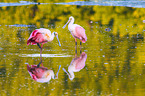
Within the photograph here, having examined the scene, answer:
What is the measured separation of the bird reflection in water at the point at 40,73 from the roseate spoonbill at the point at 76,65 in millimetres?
400

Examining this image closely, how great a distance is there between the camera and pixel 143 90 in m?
8.84

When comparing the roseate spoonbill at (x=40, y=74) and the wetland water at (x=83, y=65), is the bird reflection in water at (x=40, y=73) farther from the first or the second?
the wetland water at (x=83, y=65)

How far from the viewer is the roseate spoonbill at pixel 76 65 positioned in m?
10.6

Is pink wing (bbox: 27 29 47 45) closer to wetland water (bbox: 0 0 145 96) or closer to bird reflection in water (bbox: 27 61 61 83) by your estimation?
wetland water (bbox: 0 0 145 96)

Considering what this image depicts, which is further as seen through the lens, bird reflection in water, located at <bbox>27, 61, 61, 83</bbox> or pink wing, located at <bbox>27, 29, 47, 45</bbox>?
pink wing, located at <bbox>27, 29, 47, 45</bbox>

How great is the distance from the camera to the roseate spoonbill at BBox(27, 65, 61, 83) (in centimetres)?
994

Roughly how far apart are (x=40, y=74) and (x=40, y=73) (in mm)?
126

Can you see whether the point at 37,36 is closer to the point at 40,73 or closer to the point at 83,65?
the point at 83,65

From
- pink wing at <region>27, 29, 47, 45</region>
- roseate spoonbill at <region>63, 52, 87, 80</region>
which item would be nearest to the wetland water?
roseate spoonbill at <region>63, 52, 87, 80</region>

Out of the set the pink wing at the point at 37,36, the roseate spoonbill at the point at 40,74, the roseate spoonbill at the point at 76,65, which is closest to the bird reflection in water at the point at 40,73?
the roseate spoonbill at the point at 40,74

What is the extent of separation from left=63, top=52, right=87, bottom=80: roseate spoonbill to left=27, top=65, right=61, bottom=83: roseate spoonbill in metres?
0.40

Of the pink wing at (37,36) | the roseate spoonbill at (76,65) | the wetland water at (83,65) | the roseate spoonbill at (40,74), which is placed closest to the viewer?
the wetland water at (83,65)

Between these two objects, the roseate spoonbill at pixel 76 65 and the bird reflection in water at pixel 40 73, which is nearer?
the bird reflection in water at pixel 40 73

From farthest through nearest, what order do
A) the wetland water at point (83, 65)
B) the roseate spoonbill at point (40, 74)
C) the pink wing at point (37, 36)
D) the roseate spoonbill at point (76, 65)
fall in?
1. the pink wing at point (37, 36)
2. the roseate spoonbill at point (76, 65)
3. the roseate spoonbill at point (40, 74)
4. the wetland water at point (83, 65)
